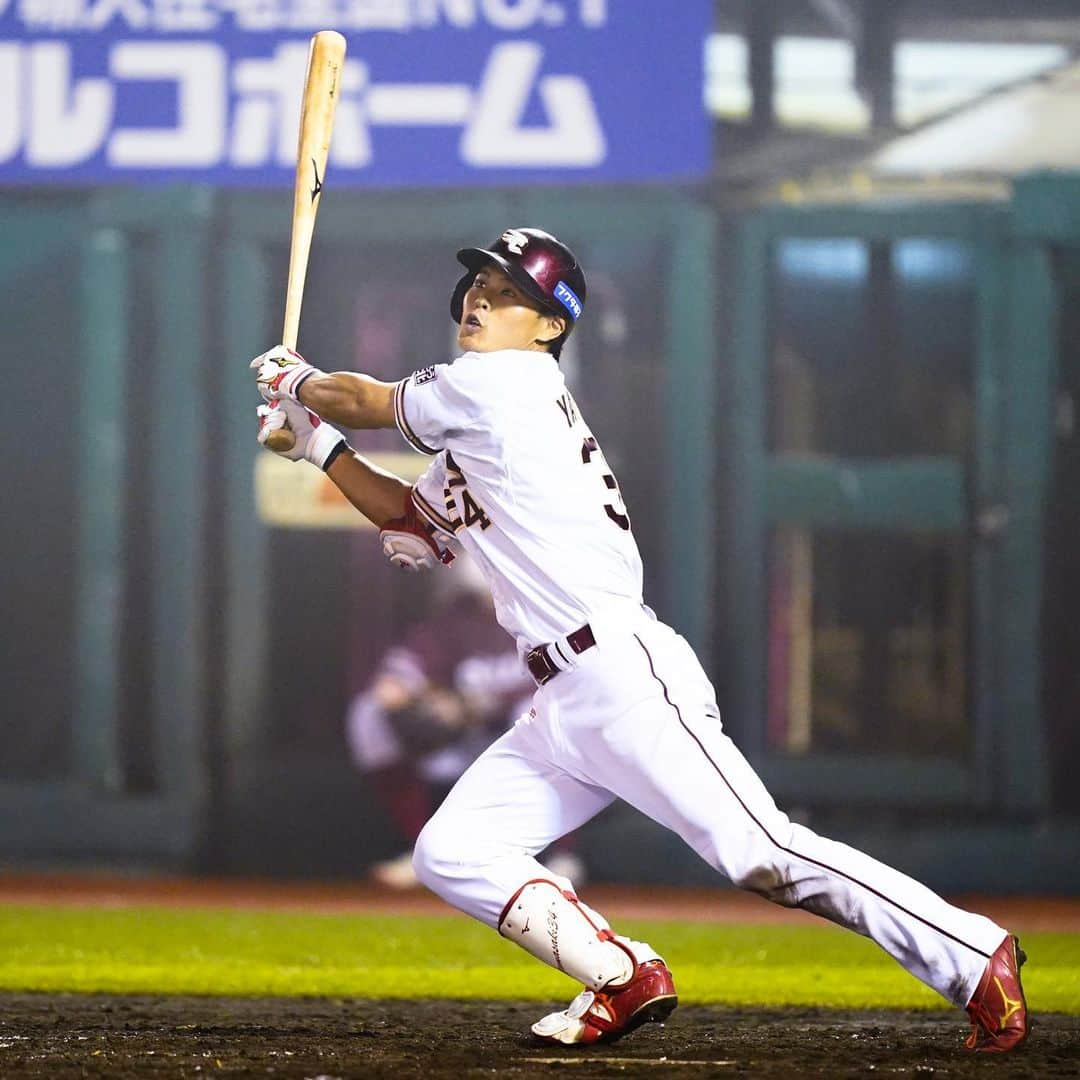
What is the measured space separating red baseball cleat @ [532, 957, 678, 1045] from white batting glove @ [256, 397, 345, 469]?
130 cm

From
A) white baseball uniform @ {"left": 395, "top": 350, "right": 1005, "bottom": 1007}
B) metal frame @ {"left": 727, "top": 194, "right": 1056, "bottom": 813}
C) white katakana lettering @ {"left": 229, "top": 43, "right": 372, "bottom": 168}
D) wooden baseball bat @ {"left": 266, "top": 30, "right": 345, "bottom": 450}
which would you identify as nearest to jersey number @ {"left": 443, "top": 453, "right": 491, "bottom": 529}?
white baseball uniform @ {"left": 395, "top": 350, "right": 1005, "bottom": 1007}

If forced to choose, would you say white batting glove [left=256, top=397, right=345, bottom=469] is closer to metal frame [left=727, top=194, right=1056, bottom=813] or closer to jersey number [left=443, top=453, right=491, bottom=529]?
jersey number [left=443, top=453, right=491, bottom=529]

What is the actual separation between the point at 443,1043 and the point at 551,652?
3.02ft

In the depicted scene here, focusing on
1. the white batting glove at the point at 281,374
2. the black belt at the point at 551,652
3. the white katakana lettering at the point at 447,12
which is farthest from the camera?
the white katakana lettering at the point at 447,12

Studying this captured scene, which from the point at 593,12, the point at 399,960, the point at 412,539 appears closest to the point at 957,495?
the point at 593,12

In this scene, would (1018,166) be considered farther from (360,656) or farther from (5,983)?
(5,983)

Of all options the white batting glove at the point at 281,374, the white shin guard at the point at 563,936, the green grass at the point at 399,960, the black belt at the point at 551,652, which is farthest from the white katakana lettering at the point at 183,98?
the white shin guard at the point at 563,936

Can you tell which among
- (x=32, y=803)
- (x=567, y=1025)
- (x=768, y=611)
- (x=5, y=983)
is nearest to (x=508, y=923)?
(x=567, y=1025)

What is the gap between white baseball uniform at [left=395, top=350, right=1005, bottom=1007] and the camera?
3756 millimetres

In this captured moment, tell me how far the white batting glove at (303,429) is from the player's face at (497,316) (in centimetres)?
37

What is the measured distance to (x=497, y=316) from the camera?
4.22 metres

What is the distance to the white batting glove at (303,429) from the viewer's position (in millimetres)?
4246

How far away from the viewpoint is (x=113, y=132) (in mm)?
8781

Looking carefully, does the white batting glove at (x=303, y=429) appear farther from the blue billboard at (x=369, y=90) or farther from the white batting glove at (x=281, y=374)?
the blue billboard at (x=369, y=90)
